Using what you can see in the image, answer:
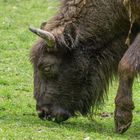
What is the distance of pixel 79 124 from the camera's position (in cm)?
991

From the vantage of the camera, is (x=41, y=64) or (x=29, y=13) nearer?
(x=41, y=64)

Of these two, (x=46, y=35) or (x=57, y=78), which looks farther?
(x=57, y=78)

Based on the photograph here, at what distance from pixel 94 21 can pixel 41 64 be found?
96 centimetres

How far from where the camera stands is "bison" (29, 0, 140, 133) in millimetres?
9617

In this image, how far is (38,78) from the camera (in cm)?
968

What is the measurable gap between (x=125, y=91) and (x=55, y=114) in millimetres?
1145

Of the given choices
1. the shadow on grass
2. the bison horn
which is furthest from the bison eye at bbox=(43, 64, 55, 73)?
the shadow on grass

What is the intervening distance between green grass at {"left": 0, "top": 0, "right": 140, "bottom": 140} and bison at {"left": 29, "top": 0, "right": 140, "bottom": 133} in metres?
0.34

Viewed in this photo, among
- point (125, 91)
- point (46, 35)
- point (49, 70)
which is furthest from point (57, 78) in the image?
point (125, 91)

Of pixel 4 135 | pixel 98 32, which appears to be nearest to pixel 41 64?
pixel 98 32

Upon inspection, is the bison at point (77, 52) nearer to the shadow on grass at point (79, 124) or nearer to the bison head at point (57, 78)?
the bison head at point (57, 78)

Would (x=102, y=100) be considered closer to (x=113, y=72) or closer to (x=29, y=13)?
(x=113, y=72)

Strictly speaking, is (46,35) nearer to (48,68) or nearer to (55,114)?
(48,68)

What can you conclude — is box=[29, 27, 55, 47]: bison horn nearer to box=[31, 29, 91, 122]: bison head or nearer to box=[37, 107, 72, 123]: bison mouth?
box=[31, 29, 91, 122]: bison head
